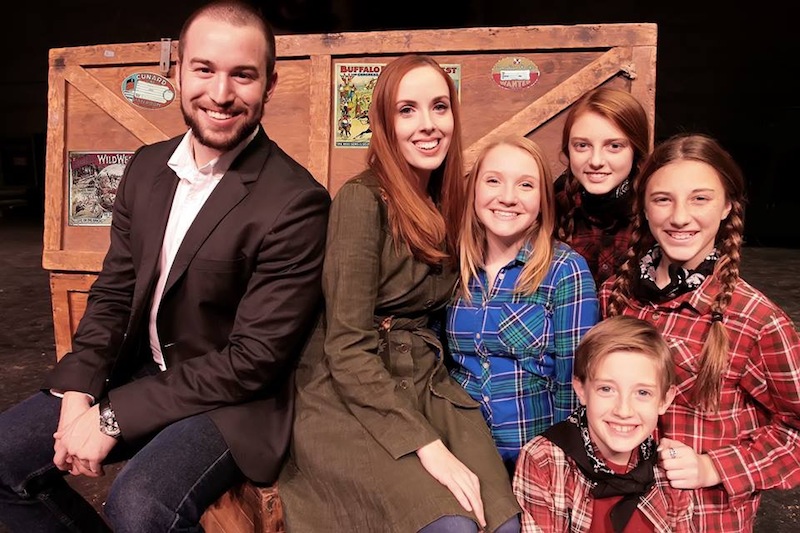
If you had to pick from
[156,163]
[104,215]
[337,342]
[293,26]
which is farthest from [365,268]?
[293,26]

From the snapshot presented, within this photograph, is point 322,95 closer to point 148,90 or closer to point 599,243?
point 148,90

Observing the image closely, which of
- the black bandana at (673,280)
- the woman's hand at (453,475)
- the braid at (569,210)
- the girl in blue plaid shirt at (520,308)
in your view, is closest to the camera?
the woman's hand at (453,475)

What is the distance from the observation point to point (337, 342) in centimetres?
177

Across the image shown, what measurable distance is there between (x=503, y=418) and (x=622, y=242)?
862 mm

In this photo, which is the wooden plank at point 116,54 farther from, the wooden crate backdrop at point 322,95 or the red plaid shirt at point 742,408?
the red plaid shirt at point 742,408

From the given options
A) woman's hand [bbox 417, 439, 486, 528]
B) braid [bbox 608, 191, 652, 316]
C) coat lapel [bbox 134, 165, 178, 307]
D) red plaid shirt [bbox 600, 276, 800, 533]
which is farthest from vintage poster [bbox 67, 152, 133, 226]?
red plaid shirt [bbox 600, 276, 800, 533]

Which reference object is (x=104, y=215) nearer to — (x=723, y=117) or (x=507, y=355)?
(x=507, y=355)

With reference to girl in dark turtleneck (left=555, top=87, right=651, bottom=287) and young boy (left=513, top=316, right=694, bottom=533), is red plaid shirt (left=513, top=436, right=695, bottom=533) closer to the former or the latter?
young boy (left=513, top=316, right=694, bottom=533)

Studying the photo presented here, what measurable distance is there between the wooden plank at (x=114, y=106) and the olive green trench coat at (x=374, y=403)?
1.91m

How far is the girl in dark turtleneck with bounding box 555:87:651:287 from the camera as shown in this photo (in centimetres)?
228

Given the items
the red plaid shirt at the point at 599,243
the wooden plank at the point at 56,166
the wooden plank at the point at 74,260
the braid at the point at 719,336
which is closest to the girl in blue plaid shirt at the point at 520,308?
the braid at the point at 719,336

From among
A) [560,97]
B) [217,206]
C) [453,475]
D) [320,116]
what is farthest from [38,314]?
[453,475]

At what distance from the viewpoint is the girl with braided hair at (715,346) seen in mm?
1655

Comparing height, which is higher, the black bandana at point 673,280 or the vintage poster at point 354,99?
the vintage poster at point 354,99
